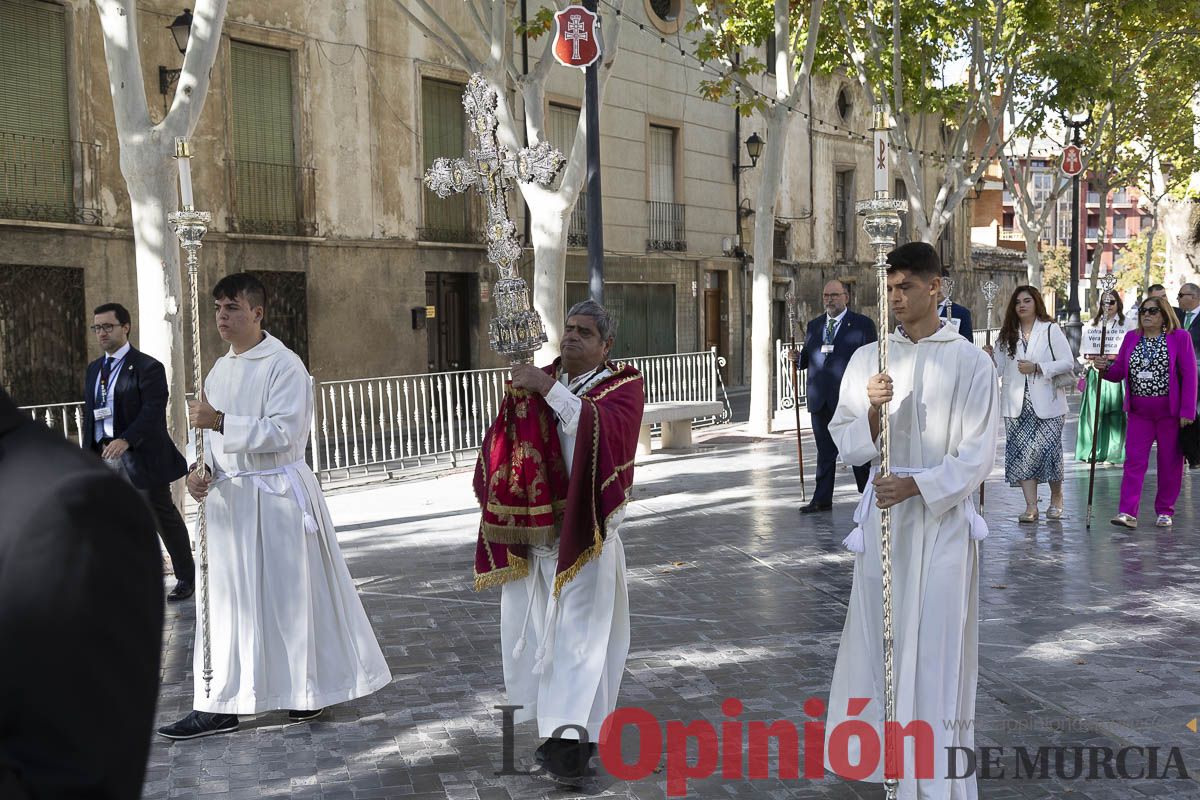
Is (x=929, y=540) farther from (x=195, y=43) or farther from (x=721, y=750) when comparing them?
(x=195, y=43)

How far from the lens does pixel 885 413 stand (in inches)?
173

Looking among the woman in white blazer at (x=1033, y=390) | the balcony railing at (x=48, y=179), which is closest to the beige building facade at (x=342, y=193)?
A: the balcony railing at (x=48, y=179)

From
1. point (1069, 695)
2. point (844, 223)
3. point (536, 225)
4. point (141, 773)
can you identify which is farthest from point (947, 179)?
point (141, 773)

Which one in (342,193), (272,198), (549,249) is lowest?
(549,249)

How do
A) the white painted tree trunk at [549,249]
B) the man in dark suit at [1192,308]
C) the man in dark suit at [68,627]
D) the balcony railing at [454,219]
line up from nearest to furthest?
the man in dark suit at [68,627] → the man in dark suit at [1192,308] → the white painted tree trunk at [549,249] → the balcony railing at [454,219]

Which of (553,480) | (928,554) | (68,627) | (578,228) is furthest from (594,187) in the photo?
(68,627)

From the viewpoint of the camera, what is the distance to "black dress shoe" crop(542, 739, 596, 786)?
16.1 ft

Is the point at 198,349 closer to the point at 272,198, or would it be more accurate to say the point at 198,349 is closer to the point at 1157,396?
the point at 1157,396

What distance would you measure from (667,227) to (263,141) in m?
11.7

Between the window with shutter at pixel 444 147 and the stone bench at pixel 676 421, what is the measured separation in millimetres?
7403

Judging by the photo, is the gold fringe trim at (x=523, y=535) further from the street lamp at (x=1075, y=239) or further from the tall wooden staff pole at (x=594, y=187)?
the street lamp at (x=1075, y=239)

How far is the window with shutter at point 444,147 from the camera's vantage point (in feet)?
74.1

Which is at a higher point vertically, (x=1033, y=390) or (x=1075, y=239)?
(x=1075, y=239)

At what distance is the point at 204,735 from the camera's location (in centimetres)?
556
